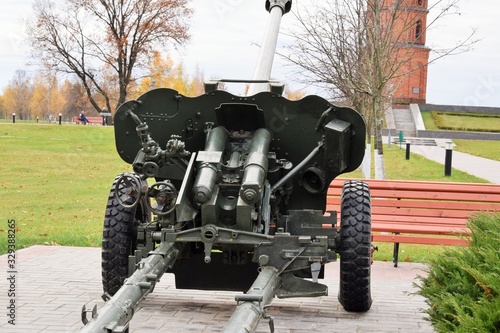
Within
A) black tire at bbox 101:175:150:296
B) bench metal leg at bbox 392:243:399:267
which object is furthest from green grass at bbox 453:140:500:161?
black tire at bbox 101:175:150:296

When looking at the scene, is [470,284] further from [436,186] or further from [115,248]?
[436,186]

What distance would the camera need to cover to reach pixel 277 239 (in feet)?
19.0

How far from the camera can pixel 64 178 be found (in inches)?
793

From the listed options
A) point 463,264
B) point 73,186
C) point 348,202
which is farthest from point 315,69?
point 463,264

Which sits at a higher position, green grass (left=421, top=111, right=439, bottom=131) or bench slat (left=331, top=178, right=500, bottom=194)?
green grass (left=421, top=111, right=439, bottom=131)

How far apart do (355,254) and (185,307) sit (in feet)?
5.08

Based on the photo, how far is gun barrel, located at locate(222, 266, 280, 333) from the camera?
4094 mm

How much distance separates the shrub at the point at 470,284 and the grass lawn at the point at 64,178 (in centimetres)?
416

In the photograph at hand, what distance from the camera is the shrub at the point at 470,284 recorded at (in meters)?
3.85

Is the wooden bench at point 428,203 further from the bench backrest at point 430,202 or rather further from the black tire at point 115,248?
the black tire at point 115,248

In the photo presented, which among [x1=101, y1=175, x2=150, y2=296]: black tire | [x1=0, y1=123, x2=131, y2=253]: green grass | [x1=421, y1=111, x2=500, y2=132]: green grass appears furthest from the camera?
[x1=421, y1=111, x2=500, y2=132]: green grass

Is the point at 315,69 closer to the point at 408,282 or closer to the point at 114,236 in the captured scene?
the point at 408,282

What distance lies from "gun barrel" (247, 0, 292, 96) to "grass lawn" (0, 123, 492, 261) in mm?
2867

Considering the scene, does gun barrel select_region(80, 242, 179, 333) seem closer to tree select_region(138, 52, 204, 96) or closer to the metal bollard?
the metal bollard
